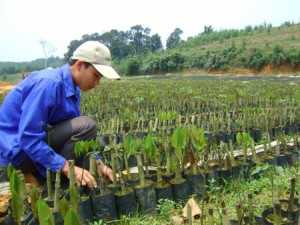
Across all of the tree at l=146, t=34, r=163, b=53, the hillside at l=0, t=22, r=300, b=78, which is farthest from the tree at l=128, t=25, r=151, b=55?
the hillside at l=0, t=22, r=300, b=78

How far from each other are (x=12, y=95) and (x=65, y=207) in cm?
117

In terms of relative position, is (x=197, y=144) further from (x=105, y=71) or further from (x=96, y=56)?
(x=96, y=56)

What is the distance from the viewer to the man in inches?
87.4

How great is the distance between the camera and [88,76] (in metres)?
2.40

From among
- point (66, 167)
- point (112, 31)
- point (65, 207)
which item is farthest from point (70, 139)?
point (112, 31)

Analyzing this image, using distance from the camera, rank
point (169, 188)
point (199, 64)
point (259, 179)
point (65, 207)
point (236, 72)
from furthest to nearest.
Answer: point (199, 64)
point (236, 72)
point (259, 179)
point (169, 188)
point (65, 207)

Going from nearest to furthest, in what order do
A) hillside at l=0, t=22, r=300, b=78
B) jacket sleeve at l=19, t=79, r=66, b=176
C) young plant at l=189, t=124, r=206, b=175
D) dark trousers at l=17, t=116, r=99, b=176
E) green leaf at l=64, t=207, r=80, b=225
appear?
green leaf at l=64, t=207, r=80, b=225
jacket sleeve at l=19, t=79, r=66, b=176
young plant at l=189, t=124, r=206, b=175
dark trousers at l=17, t=116, r=99, b=176
hillside at l=0, t=22, r=300, b=78

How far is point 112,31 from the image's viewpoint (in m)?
76.6

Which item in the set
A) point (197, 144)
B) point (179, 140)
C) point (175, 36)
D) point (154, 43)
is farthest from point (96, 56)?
point (175, 36)

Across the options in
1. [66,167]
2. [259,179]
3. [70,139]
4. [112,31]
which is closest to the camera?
[66,167]

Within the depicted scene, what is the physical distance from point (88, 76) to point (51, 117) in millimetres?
450

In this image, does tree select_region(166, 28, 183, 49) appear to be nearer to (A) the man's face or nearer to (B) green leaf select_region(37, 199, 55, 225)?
(A) the man's face

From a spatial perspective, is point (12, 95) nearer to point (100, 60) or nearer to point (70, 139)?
point (70, 139)

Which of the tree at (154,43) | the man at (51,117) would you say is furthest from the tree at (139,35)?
the man at (51,117)
